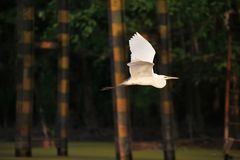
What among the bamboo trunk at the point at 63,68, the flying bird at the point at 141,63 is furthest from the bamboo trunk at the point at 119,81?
the flying bird at the point at 141,63

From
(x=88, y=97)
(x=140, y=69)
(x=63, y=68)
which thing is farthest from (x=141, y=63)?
(x=88, y=97)

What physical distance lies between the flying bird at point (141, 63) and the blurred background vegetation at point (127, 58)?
5.15 meters

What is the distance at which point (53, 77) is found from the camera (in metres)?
29.5

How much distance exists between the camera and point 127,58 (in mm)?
19922

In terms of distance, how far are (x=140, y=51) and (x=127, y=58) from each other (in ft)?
37.1

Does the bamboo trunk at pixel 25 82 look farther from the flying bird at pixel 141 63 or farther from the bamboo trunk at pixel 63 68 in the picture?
the flying bird at pixel 141 63

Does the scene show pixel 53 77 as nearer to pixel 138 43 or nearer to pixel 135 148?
pixel 135 148

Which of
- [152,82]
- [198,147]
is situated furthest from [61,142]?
[152,82]

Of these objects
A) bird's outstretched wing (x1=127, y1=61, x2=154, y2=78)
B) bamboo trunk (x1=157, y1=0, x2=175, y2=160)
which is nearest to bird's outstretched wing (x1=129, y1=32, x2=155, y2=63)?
bird's outstretched wing (x1=127, y1=61, x2=154, y2=78)

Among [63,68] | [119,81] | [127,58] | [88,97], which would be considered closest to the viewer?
[119,81]

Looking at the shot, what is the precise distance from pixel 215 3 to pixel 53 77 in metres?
12.5

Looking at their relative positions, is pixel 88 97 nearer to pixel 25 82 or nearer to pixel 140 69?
pixel 25 82

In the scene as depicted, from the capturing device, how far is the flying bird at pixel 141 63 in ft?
28.1

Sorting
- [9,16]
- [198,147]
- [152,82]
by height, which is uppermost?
[9,16]
